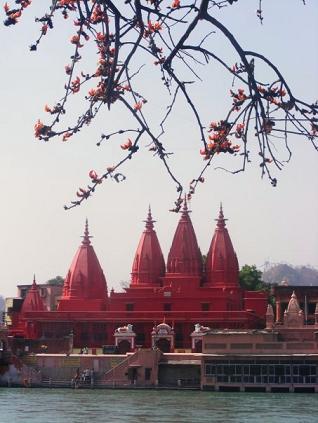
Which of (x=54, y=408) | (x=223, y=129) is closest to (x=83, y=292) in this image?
(x=54, y=408)

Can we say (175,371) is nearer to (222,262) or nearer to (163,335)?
(163,335)

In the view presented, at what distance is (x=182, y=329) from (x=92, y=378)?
15.7 feet

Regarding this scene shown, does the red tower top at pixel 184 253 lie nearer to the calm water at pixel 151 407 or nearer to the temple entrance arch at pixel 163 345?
the temple entrance arch at pixel 163 345

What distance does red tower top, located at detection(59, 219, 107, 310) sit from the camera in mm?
49562

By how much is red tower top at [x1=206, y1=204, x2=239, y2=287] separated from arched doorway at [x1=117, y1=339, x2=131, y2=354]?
207 inches

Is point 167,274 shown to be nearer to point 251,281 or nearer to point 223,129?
point 251,281

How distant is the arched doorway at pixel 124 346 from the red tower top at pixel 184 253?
4.29 meters

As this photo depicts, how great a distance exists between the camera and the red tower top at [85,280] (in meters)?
49.6

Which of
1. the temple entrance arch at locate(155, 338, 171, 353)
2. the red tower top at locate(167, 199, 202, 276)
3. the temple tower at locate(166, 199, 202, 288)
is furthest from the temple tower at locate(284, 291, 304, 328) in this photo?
the temple entrance arch at locate(155, 338, 171, 353)

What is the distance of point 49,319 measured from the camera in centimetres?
4819

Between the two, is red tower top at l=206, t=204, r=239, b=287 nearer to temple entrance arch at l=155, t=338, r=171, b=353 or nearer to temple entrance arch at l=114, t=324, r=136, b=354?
temple entrance arch at l=155, t=338, r=171, b=353

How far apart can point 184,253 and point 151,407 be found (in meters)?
17.3

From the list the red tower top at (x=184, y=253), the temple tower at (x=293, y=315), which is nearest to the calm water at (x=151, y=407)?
the temple tower at (x=293, y=315)

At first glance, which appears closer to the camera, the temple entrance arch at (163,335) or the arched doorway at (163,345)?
the temple entrance arch at (163,335)
